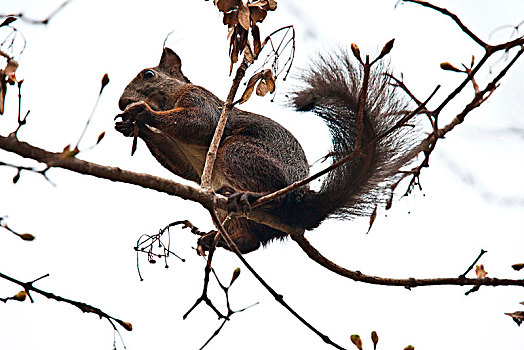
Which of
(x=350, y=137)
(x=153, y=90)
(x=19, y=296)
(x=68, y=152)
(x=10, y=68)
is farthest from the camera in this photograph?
(x=153, y=90)

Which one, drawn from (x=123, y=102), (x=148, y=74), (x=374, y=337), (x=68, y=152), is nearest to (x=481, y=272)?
(x=374, y=337)

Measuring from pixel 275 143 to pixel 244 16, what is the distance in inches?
35.0

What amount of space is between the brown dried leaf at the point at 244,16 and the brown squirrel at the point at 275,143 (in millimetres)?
389

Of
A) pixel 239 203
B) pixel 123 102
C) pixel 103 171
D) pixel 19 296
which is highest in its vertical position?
pixel 123 102

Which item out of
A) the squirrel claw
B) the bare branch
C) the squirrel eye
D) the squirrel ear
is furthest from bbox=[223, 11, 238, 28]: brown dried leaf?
the squirrel ear

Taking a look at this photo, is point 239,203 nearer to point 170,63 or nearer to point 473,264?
point 473,264

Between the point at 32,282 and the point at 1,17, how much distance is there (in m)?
0.68

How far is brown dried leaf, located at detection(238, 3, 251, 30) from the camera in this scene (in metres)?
1.98

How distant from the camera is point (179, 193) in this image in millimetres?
1644

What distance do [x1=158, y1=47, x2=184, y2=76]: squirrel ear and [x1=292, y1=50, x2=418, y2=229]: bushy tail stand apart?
123cm

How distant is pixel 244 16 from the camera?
2004 mm

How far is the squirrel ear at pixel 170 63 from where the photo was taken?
3428 mm

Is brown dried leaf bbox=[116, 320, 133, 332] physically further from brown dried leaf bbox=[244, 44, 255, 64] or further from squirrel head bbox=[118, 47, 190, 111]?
squirrel head bbox=[118, 47, 190, 111]

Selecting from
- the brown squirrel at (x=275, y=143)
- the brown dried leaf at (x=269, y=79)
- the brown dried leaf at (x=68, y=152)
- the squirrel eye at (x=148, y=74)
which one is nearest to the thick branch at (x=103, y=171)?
the brown dried leaf at (x=68, y=152)
